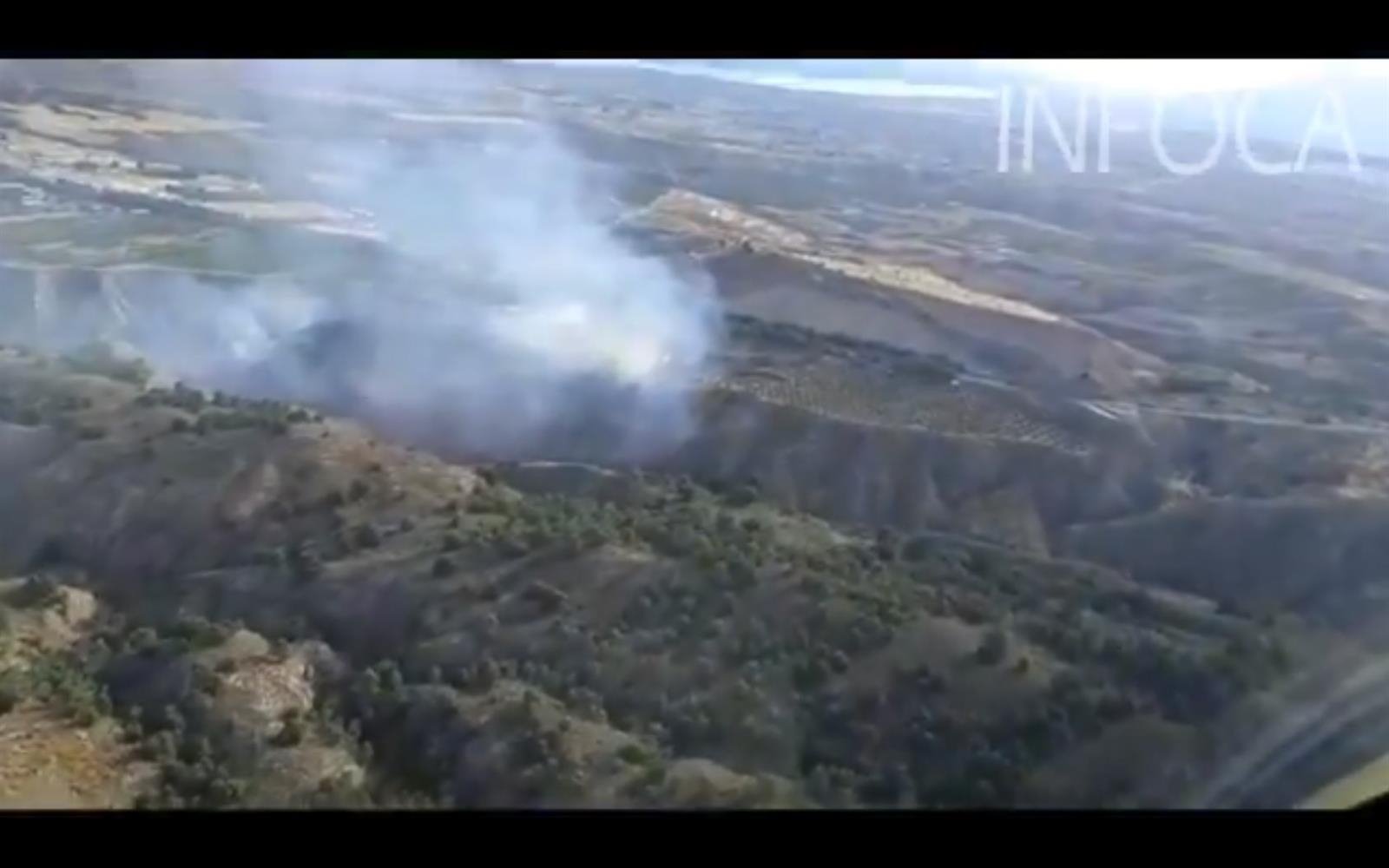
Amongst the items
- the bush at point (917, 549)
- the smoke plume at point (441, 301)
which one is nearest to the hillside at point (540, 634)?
the bush at point (917, 549)

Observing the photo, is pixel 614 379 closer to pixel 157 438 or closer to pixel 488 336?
pixel 488 336

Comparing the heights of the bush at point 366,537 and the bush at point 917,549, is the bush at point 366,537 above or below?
below

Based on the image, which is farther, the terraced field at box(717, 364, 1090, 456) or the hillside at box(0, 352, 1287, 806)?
the terraced field at box(717, 364, 1090, 456)

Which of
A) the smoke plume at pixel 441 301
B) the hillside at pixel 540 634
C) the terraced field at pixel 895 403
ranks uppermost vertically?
the smoke plume at pixel 441 301

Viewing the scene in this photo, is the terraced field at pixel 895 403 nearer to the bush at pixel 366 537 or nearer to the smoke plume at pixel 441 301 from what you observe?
the smoke plume at pixel 441 301

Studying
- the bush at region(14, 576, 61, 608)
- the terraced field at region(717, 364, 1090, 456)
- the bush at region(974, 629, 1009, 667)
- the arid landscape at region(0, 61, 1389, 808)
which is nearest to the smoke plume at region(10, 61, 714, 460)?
the arid landscape at region(0, 61, 1389, 808)

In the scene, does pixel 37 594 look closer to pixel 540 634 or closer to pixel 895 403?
pixel 540 634

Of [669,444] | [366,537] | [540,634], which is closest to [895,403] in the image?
[669,444]

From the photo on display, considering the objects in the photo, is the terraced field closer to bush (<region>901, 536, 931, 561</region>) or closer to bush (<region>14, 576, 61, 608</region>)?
bush (<region>901, 536, 931, 561</region>)
